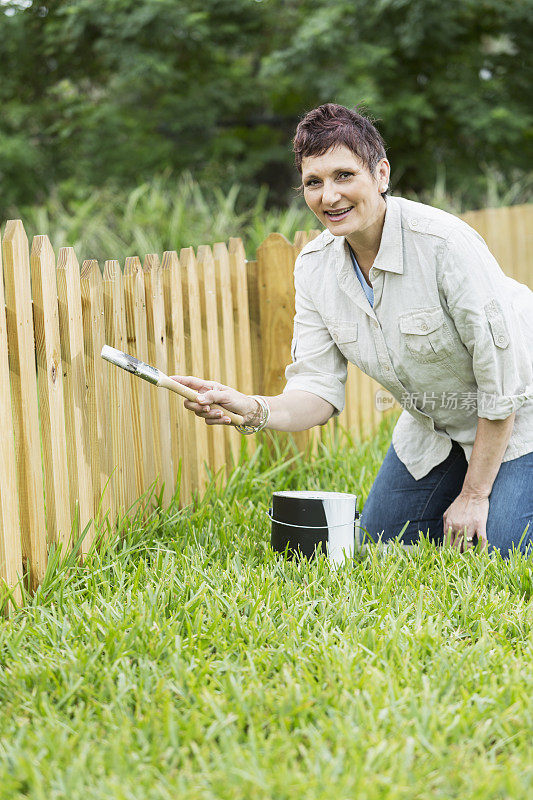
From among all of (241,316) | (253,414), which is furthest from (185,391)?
(241,316)

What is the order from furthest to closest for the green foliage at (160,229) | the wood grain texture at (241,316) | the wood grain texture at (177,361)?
the green foliage at (160,229)
the wood grain texture at (241,316)
the wood grain texture at (177,361)

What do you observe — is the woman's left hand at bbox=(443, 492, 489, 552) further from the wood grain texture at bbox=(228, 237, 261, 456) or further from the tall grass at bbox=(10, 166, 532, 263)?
the tall grass at bbox=(10, 166, 532, 263)

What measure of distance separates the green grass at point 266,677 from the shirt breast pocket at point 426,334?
2.20ft

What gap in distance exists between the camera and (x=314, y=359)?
3.20 meters

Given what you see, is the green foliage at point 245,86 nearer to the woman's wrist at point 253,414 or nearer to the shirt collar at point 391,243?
the shirt collar at point 391,243

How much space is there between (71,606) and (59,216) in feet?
21.3

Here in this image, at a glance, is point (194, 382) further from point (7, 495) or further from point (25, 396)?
point (7, 495)

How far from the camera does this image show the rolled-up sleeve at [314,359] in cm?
317

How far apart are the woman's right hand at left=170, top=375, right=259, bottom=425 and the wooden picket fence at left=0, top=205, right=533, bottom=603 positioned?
1.34 feet

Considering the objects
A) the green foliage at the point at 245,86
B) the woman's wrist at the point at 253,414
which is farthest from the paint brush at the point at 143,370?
the green foliage at the point at 245,86

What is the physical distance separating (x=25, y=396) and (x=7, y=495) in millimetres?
321

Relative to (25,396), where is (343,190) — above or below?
above

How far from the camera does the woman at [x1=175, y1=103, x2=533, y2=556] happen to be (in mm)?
2816

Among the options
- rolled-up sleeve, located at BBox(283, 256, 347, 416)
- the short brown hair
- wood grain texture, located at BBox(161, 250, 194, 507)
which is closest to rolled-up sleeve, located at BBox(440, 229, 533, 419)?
the short brown hair
